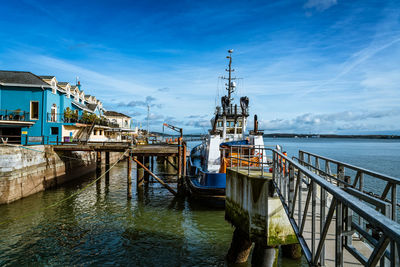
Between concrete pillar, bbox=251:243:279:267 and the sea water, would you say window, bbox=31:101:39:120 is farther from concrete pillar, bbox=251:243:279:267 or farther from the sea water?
concrete pillar, bbox=251:243:279:267

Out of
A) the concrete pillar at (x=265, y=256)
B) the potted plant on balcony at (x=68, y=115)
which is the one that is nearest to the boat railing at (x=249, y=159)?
the concrete pillar at (x=265, y=256)

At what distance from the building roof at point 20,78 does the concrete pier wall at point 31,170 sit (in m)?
9.02

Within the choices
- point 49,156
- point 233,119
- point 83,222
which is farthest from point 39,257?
point 233,119

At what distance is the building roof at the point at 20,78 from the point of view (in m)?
27.2

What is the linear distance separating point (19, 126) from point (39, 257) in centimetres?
2180

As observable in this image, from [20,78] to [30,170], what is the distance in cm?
1485

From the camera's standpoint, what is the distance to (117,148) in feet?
65.2

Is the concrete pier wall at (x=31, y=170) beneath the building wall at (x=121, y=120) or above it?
beneath

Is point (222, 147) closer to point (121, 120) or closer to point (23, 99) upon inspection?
point (23, 99)

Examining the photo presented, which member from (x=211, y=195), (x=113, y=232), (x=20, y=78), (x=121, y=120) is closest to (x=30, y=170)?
(x=113, y=232)

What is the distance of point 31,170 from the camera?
18.8 m

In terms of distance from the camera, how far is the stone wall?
53.3 ft

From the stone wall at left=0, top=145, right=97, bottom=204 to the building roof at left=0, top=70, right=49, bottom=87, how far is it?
9.07 metres

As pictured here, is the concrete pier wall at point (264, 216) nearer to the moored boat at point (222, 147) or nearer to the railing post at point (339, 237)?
the moored boat at point (222, 147)
